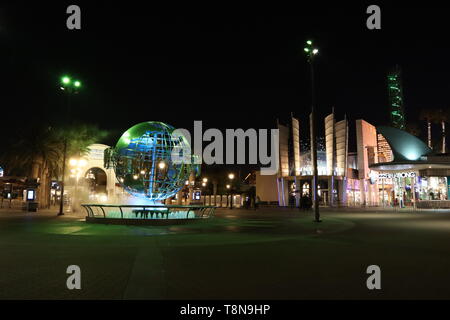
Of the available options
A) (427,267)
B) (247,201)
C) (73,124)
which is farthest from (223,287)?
(73,124)

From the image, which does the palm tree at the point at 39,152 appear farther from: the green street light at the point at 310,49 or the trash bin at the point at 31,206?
the green street light at the point at 310,49

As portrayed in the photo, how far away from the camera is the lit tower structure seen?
221 feet

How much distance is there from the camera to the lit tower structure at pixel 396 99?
221 ft

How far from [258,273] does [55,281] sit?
366 cm

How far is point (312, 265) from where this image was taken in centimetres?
753

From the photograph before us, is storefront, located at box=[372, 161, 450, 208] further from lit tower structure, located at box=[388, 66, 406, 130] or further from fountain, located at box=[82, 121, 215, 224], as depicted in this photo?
fountain, located at box=[82, 121, 215, 224]

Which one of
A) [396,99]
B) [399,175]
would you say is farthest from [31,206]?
[396,99]

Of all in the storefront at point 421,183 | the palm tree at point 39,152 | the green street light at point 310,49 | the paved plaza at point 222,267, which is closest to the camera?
the paved plaza at point 222,267

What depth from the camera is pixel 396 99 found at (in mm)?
67938

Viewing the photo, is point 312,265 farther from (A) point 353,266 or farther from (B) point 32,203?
(B) point 32,203

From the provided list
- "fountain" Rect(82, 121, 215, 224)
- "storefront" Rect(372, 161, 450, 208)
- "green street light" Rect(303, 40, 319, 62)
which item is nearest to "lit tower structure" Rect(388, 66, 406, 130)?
"storefront" Rect(372, 161, 450, 208)

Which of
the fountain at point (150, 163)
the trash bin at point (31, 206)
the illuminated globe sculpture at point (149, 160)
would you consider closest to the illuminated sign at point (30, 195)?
the trash bin at point (31, 206)

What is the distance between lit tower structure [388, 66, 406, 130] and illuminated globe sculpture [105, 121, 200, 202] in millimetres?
59282

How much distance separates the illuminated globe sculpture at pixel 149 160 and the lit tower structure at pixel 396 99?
2334 inches
